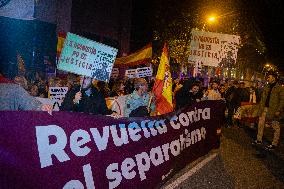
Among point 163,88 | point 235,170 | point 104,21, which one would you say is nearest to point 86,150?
point 235,170

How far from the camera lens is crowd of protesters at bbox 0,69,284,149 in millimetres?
6398

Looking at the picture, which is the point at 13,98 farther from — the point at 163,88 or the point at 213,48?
the point at 213,48

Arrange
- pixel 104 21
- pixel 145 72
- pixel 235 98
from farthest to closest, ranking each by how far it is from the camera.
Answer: pixel 104 21, pixel 235 98, pixel 145 72

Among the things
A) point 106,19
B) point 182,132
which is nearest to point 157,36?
point 106,19

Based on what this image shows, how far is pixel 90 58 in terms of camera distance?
6629 millimetres

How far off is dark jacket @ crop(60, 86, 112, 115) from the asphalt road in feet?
5.46

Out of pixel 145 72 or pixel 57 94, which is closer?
pixel 57 94

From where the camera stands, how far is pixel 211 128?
8.98 m

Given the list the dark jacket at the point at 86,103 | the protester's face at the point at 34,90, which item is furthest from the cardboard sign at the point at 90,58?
the protester's face at the point at 34,90

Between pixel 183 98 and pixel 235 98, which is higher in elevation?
pixel 183 98

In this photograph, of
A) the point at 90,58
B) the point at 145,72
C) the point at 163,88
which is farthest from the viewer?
the point at 145,72

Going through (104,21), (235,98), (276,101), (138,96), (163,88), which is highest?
(104,21)

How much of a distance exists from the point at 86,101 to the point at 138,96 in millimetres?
961

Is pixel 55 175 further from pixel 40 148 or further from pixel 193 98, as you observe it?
pixel 193 98
